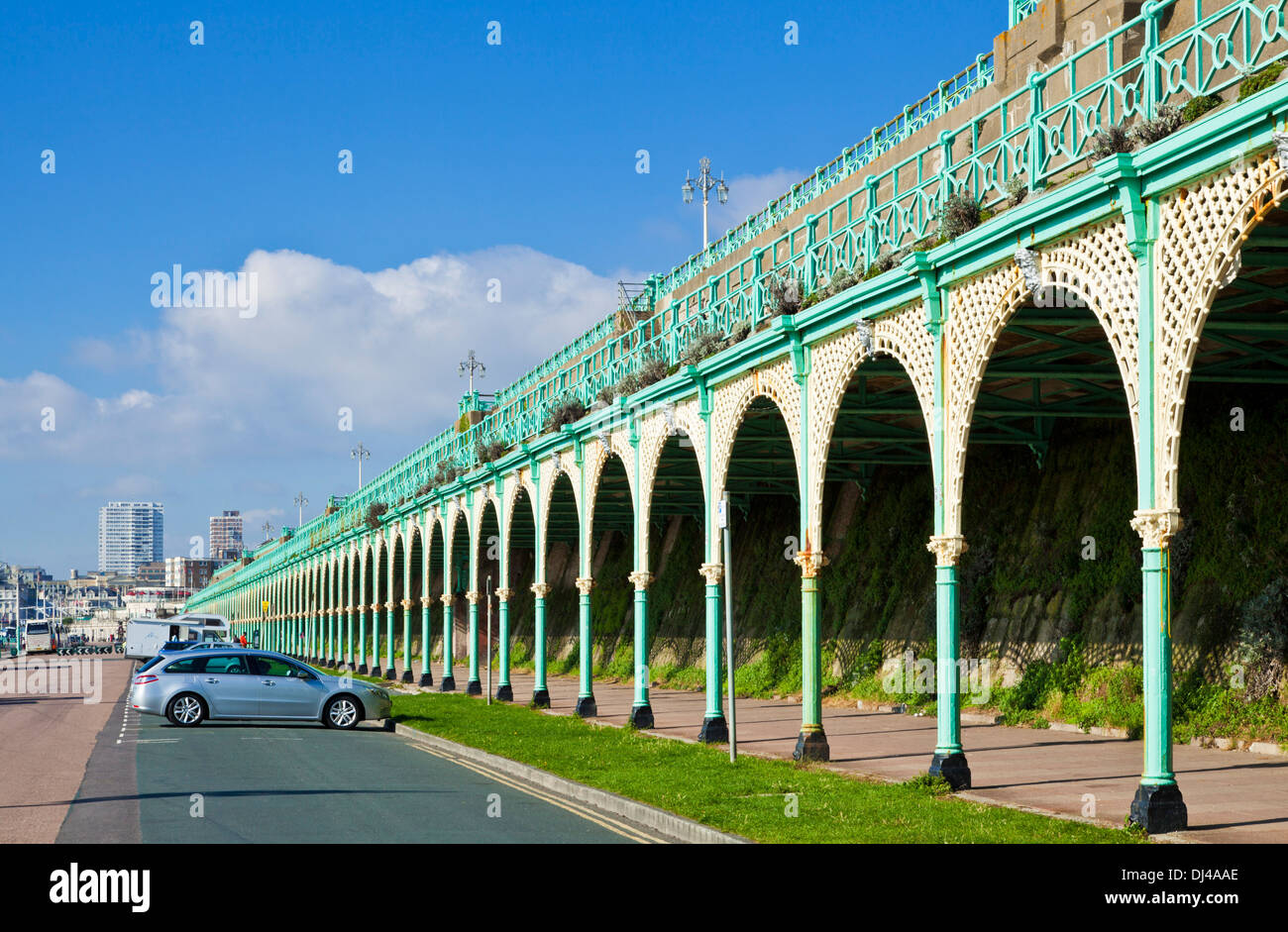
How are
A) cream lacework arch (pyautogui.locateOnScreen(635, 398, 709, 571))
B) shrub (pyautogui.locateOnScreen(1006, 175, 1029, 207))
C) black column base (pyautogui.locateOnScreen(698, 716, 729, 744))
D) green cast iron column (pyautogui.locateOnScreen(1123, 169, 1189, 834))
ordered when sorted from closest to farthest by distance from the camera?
green cast iron column (pyautogui.locateOnScreen(1123, 169, 1189, 834))
shrub (pyautogui.locateOnScreen(1006, 175, 1029, 207))
black column base (pyautogui.locateOnScreen(698, 716, 729, 744))
cream lacework arch (pyautogui.locateOnScreen(635, 398, 709, 571))

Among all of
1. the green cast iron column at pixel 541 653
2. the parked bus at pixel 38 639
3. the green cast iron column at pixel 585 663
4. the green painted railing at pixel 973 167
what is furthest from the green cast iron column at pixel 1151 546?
the parked bus at pixel 38 639

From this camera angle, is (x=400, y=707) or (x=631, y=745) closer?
(x=631, y=745)

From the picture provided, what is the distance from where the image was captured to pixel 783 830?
10469 mm

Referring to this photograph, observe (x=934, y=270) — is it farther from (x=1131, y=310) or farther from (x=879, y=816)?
(x=879, y=816)

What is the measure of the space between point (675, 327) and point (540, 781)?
9.10m

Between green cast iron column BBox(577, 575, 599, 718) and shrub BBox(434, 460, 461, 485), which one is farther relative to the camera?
shrub BBox(434, 460, 461, 485)

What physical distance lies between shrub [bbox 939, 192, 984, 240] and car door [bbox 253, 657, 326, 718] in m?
14.6

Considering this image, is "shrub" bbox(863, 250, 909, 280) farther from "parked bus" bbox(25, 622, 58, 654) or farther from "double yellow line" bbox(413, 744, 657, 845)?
"parked bus" bbox(25, 622, 58, 654)

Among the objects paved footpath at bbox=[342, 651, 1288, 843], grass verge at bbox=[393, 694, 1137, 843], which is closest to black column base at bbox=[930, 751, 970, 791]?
paved footpath at bbox=[342, 651, 1288, 843]

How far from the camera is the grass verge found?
1029 cm

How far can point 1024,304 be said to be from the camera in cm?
1417

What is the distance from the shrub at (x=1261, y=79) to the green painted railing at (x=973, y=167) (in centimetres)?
13
